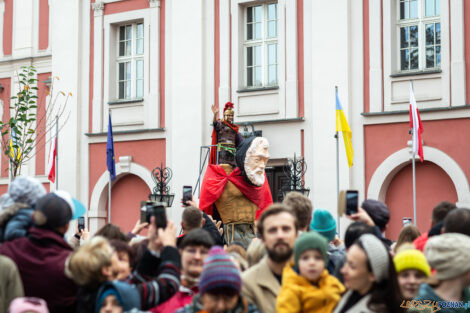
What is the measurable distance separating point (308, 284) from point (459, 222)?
130 cm

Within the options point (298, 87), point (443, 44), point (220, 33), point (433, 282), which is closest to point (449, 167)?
point (443, 44)

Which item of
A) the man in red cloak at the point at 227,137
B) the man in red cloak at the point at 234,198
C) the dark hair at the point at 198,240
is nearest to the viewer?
the dark hair at the point at 198,240

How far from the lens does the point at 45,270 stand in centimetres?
529

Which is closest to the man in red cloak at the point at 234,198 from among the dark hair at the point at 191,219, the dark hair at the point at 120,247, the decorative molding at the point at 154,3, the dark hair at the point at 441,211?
the dark hair at the point at 191,219

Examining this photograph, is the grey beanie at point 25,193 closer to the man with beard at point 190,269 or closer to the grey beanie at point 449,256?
the man with beard at point 190,269

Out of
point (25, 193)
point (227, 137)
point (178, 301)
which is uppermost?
point (227, 137)

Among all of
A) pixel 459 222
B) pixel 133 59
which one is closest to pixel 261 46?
pixel 133 59

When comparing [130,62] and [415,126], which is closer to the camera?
[415,126]

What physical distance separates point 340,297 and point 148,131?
1597 cm

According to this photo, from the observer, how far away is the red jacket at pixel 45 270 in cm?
528

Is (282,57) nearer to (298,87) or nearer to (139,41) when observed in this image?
(298,87)

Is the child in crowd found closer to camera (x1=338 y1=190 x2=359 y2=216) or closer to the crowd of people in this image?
the crowd of people

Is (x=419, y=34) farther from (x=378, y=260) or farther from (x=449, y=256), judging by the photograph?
(x=378, y=260)

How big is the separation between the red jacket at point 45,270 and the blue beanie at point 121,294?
378 millimetres
